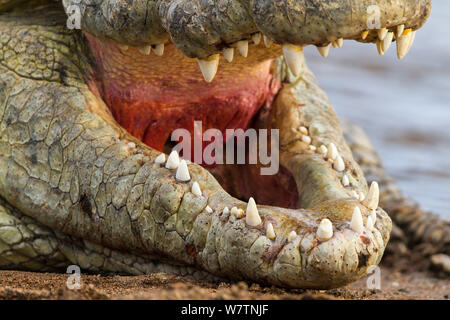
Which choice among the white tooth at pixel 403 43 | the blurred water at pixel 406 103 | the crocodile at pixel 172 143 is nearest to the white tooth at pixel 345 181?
the crocodile at pixel 172 143

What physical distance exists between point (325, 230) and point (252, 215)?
264 mm

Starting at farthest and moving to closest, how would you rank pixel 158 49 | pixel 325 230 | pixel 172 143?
1. pixel 172 143
2. pixel 158 49
3. pixel 325 230

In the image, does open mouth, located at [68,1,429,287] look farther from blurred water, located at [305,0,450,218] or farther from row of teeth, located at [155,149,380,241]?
blurred water, located at [305,0,450,218]

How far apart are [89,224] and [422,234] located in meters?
2.48

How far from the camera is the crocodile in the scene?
2592 millimetres

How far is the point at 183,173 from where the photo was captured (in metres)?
2.88

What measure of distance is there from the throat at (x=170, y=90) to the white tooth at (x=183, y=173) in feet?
1.99

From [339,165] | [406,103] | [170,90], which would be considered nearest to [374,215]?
[339,165]

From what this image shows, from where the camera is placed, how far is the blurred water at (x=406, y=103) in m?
5.97

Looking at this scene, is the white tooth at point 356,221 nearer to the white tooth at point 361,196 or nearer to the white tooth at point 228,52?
the white tooth at point 361,196

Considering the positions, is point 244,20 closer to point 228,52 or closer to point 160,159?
point 228,52

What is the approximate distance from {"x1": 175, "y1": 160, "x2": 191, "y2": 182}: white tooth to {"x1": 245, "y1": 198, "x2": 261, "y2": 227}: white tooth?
33 centimetres

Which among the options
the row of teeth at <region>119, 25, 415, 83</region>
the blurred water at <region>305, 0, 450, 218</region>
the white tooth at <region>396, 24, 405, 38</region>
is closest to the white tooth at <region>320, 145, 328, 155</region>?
the row of teeth at <region>119, 25, 415, 83</region>
